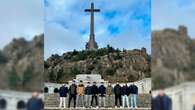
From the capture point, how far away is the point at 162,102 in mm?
11984

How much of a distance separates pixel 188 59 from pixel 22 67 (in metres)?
3.75

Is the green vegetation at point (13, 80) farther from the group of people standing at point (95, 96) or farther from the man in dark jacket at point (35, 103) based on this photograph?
the group of people standing at point (95, 96)

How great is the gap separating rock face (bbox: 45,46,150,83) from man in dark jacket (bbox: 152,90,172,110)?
14213 mm

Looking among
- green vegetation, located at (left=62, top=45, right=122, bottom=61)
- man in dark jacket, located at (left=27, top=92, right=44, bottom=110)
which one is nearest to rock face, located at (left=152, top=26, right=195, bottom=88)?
man in dark jacket, located at (left=27, top=92, right=44, bottom=110)

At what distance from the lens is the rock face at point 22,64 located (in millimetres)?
12445

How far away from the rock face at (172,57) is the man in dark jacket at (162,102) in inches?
8.6

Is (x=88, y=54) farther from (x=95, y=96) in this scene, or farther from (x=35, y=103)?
(x=35, y=103)

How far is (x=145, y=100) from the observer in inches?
736

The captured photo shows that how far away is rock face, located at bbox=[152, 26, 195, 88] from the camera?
12.0 metres

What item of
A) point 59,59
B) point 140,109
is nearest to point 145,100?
point 140,109

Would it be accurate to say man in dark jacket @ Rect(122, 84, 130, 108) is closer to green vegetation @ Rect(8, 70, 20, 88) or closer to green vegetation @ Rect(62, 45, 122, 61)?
green vegetation @ Rect(8, 70, 20, 88)

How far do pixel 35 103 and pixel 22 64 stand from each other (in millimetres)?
1018

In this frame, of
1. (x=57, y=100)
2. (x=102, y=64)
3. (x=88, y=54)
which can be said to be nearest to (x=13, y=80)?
(x=57, y=100)

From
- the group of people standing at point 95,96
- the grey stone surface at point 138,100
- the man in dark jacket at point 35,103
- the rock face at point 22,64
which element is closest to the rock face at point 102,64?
the grey stone surface at point 138,100
